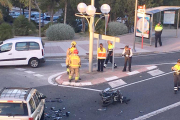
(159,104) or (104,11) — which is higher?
(104,11)

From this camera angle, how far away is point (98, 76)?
15523 millimetres

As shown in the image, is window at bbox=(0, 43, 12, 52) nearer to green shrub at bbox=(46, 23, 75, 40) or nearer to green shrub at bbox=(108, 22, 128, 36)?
green shrub at bbox=(46, 23, 75, 40)

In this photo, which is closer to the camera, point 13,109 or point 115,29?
point 13,109

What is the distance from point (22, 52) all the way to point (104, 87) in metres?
5.94

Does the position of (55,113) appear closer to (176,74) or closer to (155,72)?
(176,74)

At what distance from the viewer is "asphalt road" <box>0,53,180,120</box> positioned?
10.7 metres

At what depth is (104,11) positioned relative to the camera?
1639 centimetres

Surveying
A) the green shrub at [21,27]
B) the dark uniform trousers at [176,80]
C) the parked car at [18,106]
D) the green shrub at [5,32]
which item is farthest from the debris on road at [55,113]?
the green shrub at [21,27]

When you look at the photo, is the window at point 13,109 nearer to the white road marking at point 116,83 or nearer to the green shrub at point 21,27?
the white road marking at point 116,83

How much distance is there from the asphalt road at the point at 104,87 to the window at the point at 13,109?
2.72 m

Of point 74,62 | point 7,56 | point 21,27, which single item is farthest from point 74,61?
point 21,27

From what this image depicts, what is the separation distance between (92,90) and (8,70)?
5.96 metres

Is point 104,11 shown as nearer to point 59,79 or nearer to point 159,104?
point 59,79

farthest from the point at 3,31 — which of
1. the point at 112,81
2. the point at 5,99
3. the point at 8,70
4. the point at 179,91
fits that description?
the point at 5,99
